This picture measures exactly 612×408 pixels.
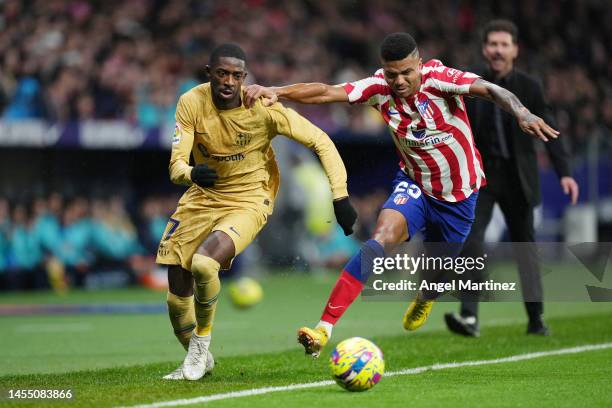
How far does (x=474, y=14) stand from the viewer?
28359 millimetres

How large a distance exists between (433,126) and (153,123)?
489 inches

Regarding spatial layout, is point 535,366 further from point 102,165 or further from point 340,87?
point 102,165

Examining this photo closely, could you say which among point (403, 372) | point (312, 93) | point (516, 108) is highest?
point (312, 93)

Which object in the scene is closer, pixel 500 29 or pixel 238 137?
pixel 238 137

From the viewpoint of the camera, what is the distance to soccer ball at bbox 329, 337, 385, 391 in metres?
7.25

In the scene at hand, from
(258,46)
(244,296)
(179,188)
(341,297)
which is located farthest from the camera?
(258,46)

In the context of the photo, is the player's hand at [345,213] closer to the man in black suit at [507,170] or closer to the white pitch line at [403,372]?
the white pitch line at [403,372]

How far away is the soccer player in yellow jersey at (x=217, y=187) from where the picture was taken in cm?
821

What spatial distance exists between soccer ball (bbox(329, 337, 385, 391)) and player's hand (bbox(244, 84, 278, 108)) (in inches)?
75.6

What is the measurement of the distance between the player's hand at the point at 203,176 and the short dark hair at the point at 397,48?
156 cm

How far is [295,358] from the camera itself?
992 centimetres

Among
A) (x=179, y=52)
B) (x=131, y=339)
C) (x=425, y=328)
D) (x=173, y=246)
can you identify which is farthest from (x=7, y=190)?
(x=173, y=246)

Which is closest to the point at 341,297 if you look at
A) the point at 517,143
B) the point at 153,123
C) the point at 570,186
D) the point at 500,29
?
the point at 570,186
